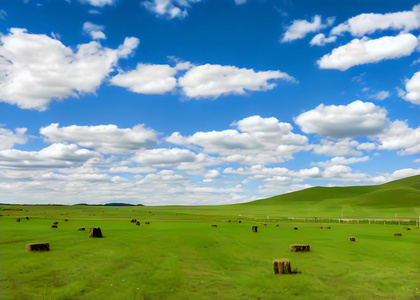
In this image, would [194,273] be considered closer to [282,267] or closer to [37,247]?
[282,267]

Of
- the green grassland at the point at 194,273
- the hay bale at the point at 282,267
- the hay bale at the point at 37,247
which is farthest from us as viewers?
the hay bale at the point at 37,247

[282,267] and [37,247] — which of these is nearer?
[282,267]

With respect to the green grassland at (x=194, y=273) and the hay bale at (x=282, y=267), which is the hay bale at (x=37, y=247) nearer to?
the green grassland at (x=194, y=273)

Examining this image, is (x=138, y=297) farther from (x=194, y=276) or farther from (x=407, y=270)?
(x=407, y=270)

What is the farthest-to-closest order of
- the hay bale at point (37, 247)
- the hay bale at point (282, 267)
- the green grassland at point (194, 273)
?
the hay bale at point (37, 247)
the hay bale at point (282, 267)
the green grassland at point (194, 273)

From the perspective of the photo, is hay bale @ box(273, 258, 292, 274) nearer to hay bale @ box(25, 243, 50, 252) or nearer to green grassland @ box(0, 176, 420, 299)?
green grassland @ box(0, 176, 420, 299)

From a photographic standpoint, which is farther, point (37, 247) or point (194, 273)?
point (37, 247)

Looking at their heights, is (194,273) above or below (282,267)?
below

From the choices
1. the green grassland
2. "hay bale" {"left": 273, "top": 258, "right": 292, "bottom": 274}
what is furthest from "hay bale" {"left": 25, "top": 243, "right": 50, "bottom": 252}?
"hay bale" {"left": 273, "top": 258, "right": 292, "bottom": 274}

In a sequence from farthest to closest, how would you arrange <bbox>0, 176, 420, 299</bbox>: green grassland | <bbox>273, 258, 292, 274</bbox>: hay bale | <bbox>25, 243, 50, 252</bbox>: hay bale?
<bbox>25, 243, 50, 252</bbox>: hay bale
<bbox>273, 258, 292, 274</bbox>: hay bale
<bbox>0, 176, 420, 299</bbox>: green grassland

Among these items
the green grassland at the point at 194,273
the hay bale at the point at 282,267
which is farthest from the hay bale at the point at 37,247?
the hay bale at the point at 282,267

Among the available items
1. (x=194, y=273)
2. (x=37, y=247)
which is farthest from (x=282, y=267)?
(x=37, y=247)

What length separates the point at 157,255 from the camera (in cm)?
2542

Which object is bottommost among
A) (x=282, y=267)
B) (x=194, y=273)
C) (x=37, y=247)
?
Result: (x=194, y=273)
